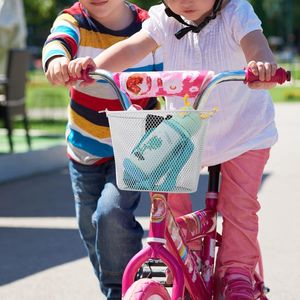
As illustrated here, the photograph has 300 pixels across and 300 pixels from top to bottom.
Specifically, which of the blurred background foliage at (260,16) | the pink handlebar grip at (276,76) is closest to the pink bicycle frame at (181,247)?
the pink handlebar grip at (276,76)

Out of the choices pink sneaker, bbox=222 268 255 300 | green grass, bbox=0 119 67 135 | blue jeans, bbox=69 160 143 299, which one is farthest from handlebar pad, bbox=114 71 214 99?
green grass, bbox=0 119 67 135

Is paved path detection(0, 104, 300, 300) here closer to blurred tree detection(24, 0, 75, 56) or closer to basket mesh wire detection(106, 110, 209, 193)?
basket mesh wire detection(106, 110, 209, 193)

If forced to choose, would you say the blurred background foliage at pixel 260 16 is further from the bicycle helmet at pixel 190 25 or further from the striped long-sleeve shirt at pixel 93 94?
the bicycle helmet at pixel 190 25

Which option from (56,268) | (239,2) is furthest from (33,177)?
(239,2)

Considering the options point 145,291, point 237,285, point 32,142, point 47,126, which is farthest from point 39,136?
point 145,291

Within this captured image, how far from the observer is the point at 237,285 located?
4.14 metres

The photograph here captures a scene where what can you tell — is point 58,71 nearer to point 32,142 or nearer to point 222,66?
point 222,66

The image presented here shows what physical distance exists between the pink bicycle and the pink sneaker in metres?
0.16

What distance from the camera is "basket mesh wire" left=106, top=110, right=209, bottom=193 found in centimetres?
351

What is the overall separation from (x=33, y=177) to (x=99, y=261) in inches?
259

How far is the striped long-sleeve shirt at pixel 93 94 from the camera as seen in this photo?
15.0ft

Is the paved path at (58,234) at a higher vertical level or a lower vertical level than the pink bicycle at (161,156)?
lower

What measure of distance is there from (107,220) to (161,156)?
0.91 metres

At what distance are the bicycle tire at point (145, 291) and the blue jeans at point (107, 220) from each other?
2.42ft
